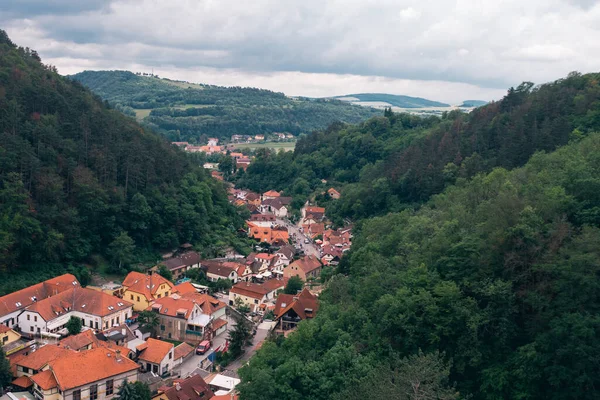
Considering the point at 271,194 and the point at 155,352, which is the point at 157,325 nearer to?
the point at 155,352

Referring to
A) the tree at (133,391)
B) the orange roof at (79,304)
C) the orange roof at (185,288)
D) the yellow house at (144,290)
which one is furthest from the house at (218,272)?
the tree at (133,391)

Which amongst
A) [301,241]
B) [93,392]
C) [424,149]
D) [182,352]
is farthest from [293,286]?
[424,149]

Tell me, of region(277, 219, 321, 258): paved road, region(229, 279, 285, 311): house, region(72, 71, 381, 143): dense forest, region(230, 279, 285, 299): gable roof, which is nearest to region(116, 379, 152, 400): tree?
region(229, 279, 285, 311): house

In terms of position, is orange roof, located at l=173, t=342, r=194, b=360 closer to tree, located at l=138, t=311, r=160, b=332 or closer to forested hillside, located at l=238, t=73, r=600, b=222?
tree, located at l=138, t=311, r=160, b=332

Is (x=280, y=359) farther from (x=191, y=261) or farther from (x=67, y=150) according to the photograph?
(x=67, y=150)

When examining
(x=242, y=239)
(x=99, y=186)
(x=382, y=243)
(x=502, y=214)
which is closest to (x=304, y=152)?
(x=242, y=239)
